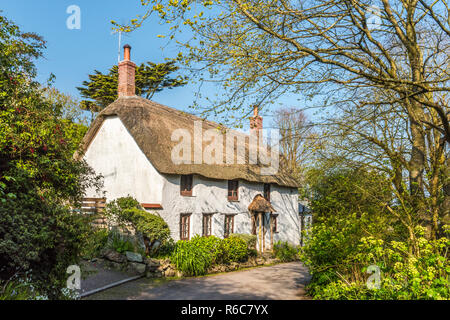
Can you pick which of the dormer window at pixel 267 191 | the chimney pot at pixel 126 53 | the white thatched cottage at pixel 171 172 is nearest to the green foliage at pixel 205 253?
the white thatched cottage at pixel 171 172

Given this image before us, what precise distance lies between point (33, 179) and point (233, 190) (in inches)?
545

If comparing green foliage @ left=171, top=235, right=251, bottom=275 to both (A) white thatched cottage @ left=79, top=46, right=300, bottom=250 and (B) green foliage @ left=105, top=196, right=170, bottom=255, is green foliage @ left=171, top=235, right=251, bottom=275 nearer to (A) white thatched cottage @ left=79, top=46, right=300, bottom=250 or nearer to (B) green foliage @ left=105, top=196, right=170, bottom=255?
(B) green foliage @ left=105, top=196, right=170, bottom=255

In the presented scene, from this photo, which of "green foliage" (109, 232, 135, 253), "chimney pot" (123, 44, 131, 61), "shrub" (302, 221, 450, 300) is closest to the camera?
"shrub" (302, 221, 450, 300)

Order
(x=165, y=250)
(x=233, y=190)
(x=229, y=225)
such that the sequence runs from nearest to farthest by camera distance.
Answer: (x=165, y=250) → (x=229, y=225) → (x=233, y=190)

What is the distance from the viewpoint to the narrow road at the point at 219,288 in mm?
10086

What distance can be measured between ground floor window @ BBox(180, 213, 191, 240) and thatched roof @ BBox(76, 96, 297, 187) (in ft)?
7.16

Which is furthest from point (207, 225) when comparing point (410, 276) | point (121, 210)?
point (410, 276)

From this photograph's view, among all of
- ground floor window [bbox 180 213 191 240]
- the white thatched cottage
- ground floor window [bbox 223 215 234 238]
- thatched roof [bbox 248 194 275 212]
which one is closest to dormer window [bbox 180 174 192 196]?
the white thatched cottage

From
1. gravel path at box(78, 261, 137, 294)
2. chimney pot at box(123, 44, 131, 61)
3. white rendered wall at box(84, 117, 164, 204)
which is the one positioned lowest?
gravel path at box(78, 261, 137, 294)

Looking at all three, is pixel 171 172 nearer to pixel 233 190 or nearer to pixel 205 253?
pixel 205 253

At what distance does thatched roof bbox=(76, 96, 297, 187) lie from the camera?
16.1 meters

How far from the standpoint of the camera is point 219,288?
11.5 m

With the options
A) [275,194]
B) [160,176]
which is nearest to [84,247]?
[160,176]

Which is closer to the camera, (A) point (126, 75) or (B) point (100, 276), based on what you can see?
(B) point (100, 276)
